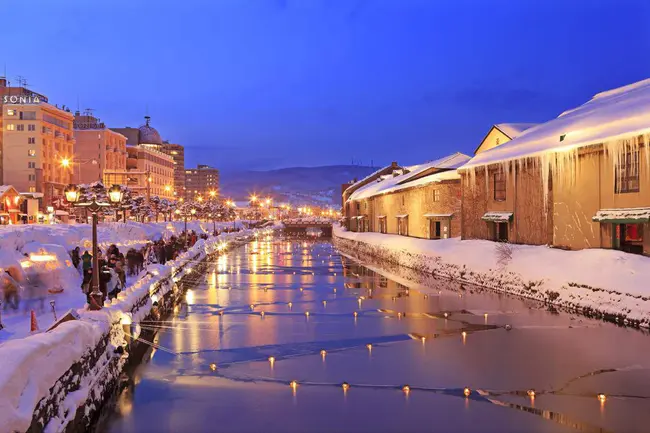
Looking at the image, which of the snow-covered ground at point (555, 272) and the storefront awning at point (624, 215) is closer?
the snow-covered ground at point (555, 272)

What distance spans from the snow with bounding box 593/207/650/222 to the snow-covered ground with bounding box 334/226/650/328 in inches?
79.1

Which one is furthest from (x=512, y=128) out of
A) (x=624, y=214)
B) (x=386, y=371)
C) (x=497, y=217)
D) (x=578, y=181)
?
(x=386, y=371)

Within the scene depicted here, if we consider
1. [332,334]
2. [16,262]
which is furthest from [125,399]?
[16,262]

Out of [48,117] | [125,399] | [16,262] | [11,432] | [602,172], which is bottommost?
[125,399]

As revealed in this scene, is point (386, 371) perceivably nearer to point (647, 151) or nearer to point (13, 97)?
point (647, 151)

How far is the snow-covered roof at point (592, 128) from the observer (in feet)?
72.8

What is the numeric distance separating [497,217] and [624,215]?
31.5ft

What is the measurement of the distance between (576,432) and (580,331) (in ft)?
28.8

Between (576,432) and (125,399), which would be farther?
(125,399)

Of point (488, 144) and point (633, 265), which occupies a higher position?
point (488, 144)

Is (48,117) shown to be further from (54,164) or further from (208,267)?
(208,267)

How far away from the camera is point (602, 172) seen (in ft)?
79.1

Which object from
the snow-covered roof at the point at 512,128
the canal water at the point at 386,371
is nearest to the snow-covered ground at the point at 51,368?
the canal water at the point at 386,371

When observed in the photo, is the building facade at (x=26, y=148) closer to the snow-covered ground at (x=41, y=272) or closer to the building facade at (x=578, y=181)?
the snow-covered ground at (x=41, y=272)
